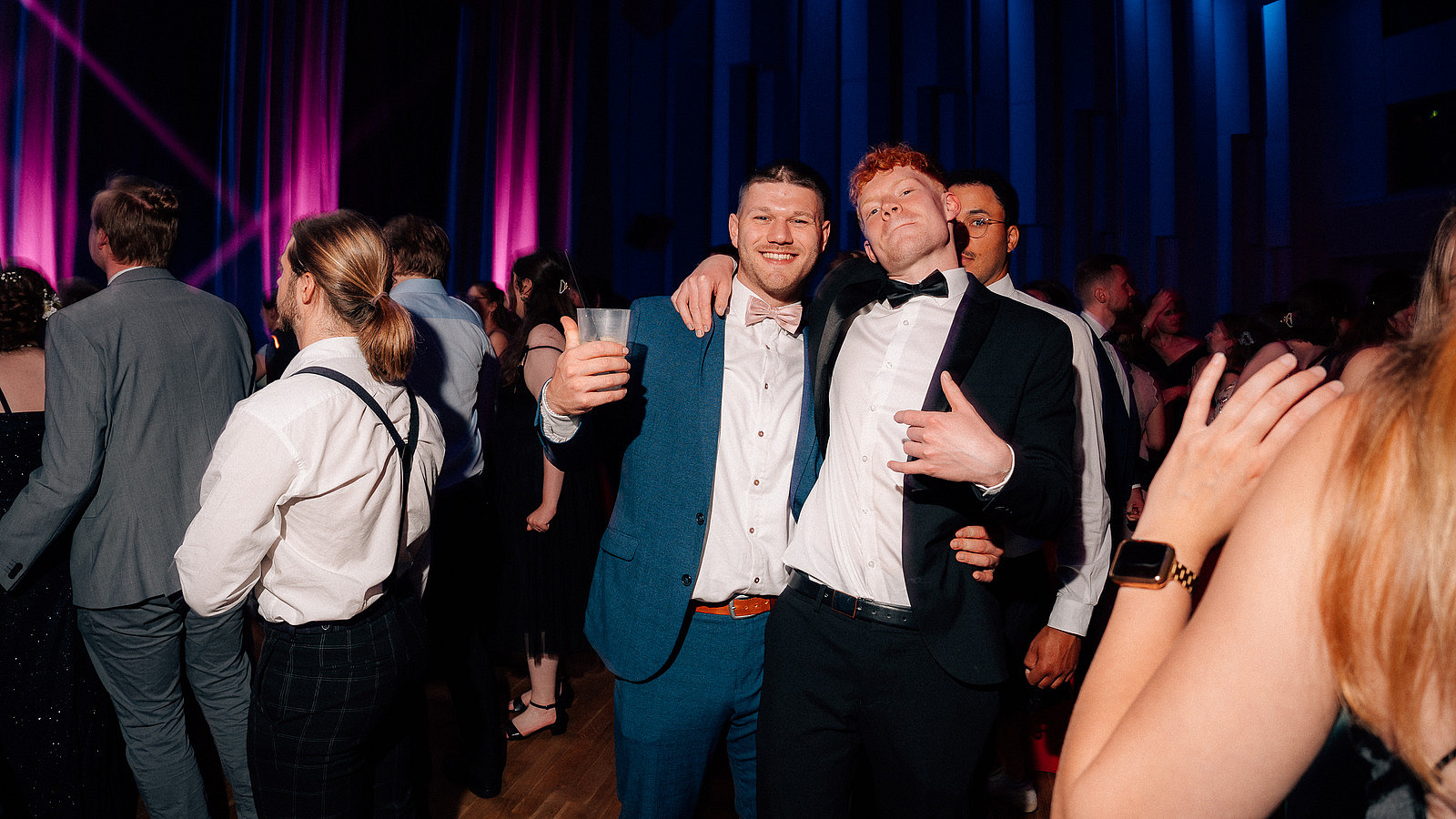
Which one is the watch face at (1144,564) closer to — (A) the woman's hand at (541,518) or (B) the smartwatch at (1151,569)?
(B) the smartwatch at (1151,569)

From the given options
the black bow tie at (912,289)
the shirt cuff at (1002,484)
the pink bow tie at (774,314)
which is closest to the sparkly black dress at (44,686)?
the pink bow tie at (774,314)

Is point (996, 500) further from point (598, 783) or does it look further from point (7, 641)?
point (7, 641)

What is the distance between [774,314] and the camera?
1.78 metres

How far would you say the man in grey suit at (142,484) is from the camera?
1951 mm

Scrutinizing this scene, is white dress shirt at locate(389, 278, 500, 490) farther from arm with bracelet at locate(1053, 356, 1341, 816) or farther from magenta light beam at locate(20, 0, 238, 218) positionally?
magenta light beam at locate(20, 0, 238, 218)

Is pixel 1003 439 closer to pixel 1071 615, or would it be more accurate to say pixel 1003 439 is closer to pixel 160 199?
pixel 1071 615

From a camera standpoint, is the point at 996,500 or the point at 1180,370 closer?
the point at 996,500

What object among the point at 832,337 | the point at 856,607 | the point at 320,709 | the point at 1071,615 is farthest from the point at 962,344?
the point at 320,709

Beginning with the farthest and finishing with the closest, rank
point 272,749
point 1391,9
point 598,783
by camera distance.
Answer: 1. point 1391,9
2. point 598,783
3. point 272,749

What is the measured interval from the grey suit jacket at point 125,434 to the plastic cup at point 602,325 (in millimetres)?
1260

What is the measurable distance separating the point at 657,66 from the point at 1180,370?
421cm

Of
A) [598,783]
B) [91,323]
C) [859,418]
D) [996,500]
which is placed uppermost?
[91,323]

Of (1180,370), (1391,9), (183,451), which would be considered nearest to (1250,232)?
(1391,9)

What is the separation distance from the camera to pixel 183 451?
213cm
